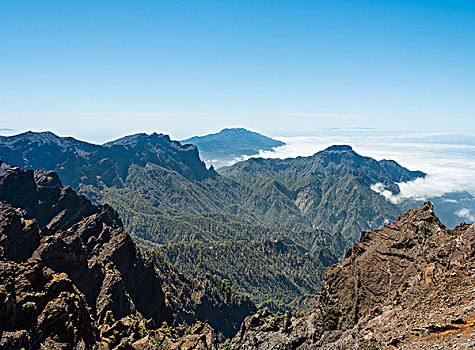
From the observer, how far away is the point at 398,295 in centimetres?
5212

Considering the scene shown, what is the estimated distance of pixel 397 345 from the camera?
123ft

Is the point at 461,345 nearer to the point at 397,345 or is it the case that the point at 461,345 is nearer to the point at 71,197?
the point at 397,345

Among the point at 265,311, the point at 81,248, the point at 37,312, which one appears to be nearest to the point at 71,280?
the point at 81,248

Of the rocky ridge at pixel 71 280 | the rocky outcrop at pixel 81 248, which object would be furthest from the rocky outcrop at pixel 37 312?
the rocky outcrop at pixel 81 248

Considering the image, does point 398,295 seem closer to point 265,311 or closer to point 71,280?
point 265,311

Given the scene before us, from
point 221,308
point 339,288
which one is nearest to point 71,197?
point 221,308

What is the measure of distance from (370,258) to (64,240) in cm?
8308

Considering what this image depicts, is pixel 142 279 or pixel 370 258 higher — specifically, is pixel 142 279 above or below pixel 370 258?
below

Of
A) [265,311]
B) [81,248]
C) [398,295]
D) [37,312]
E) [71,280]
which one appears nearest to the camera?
[37,312]

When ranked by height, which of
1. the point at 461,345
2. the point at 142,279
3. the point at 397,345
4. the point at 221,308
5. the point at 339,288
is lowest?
the point at 221,308

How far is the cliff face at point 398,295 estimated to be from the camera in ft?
122

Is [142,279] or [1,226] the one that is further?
[142,279]

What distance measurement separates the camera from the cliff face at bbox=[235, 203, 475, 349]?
122 feet

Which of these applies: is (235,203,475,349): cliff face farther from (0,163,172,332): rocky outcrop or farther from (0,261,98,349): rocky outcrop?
(0,261,98,349): rocky outcrop
